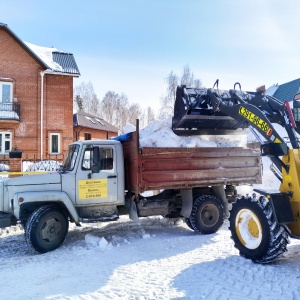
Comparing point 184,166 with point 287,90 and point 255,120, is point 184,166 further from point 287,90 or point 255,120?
point 287,90

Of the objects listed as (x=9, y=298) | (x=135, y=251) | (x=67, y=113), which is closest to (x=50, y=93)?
(x=67, y=113)

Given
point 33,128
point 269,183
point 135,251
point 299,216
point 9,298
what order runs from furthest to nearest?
point 33,128
point 269,183
point 135,251
point 299,216
point 9,298

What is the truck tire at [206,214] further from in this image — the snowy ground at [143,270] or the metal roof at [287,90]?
the metal roof at [287,90]

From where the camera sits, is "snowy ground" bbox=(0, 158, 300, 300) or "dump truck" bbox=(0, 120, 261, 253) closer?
"snowy ground" bbox=(0, 158, 300, 300)

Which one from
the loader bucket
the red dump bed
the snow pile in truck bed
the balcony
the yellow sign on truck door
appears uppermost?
the balcony

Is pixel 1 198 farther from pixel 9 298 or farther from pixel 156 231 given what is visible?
pixel 156 231

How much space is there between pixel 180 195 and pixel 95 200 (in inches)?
84.6

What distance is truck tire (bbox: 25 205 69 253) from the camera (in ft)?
20.8

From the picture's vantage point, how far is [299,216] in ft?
16.7

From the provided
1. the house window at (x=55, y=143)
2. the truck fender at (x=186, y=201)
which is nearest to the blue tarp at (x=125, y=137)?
the truck fender at (x=186, y=201)

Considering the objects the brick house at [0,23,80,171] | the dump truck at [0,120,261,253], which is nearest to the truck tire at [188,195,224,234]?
the dump truck at [0,120,261,253]

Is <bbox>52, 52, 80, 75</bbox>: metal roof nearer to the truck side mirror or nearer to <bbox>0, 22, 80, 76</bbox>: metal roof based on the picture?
<bbox>0, 22, 80, 76</bbox>: metal roof

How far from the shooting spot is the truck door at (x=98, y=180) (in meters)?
7.09

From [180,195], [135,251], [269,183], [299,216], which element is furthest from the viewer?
[269,183]
